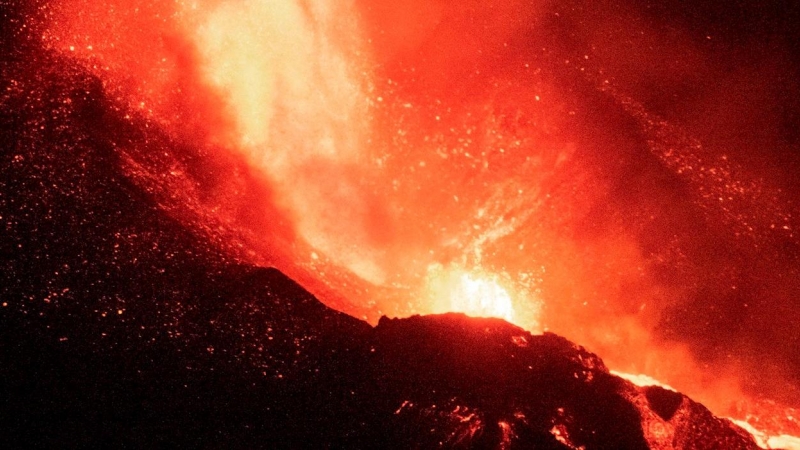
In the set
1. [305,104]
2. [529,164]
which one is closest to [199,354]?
[305,104]

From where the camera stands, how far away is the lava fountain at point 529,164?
3.97m

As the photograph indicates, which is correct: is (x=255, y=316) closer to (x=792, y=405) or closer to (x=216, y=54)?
(x=216, y=54)

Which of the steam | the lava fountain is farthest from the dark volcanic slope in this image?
the steam


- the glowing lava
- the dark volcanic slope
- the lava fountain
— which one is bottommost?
the dark volcanic slope

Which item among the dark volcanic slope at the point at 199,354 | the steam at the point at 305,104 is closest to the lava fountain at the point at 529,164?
the steam at the point at 305,104

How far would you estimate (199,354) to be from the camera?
224 cm

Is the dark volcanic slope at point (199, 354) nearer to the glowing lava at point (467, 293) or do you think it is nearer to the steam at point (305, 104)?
the steam at point (305, 104)

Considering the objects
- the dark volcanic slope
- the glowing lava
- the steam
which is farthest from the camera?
the glowing lava

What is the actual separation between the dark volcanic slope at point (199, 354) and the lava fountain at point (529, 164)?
3.15 feet

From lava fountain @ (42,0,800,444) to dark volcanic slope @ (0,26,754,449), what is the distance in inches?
37.8

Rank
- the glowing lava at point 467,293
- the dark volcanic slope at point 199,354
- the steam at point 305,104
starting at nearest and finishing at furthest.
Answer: the dark volcanic slope at point 199,354 → the steam at point 305,104 → the glowing lava at point 467,293

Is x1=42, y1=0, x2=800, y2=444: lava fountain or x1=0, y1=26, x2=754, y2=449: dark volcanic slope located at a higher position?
x1=42, y1=0, x2=800, y2=444: lava fountain

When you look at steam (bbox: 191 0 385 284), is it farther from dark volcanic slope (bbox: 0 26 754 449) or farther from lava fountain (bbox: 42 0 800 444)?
dark volcanic slope (bbox: 0 26 754 449)

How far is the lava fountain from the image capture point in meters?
3.97
